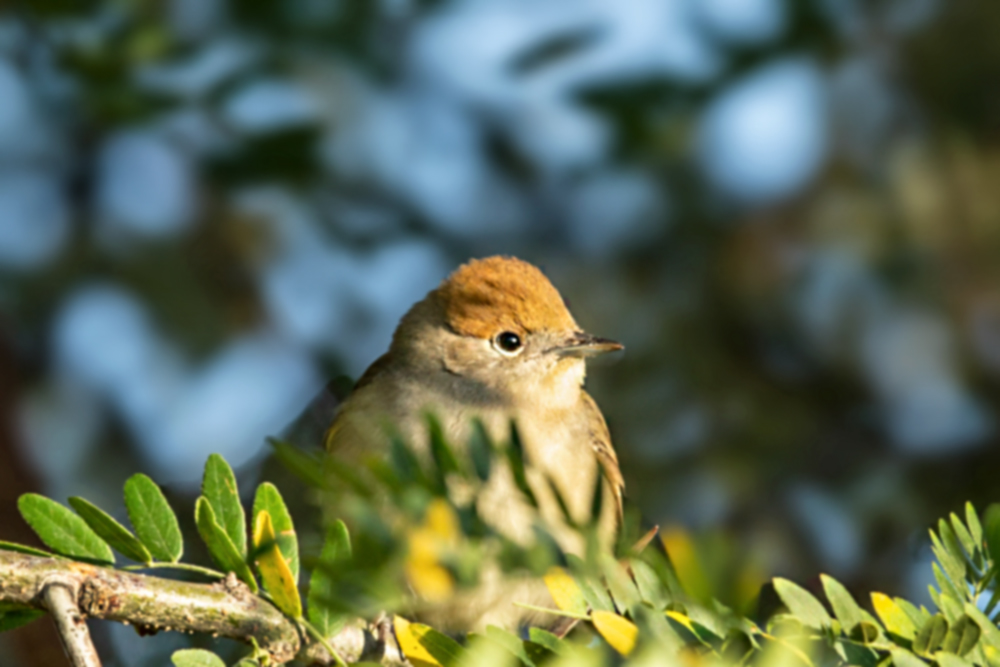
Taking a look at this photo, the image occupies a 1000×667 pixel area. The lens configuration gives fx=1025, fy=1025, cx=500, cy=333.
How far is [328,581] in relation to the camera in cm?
101

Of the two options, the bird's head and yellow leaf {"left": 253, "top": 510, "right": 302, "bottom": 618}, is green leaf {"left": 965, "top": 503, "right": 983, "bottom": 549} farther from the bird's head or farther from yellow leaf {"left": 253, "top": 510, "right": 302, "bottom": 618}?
the bird's head

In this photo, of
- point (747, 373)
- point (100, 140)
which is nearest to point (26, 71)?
point (100, 140)

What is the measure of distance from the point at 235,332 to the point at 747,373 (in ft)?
7.64

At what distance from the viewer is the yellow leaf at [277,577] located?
1292 mm

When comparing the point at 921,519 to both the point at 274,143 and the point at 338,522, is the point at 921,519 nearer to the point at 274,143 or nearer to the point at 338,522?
the point at 274,143

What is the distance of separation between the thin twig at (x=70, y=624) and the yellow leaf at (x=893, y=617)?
3.08 ft

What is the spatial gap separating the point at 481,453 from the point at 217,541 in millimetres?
461

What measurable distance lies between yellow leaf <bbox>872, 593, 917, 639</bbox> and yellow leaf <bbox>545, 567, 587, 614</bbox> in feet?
1.05

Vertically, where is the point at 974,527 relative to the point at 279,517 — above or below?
below

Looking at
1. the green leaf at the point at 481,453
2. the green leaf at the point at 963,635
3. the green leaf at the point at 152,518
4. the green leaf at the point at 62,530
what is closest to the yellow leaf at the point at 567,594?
the green leaf at the point at 481,453

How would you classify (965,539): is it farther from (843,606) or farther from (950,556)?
(843,606)

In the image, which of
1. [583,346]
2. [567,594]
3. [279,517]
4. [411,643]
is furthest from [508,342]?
[567,594]

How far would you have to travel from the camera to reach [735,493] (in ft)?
14.4

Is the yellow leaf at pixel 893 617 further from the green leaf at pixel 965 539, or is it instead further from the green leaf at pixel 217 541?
the green leaf at pixel 217 541
